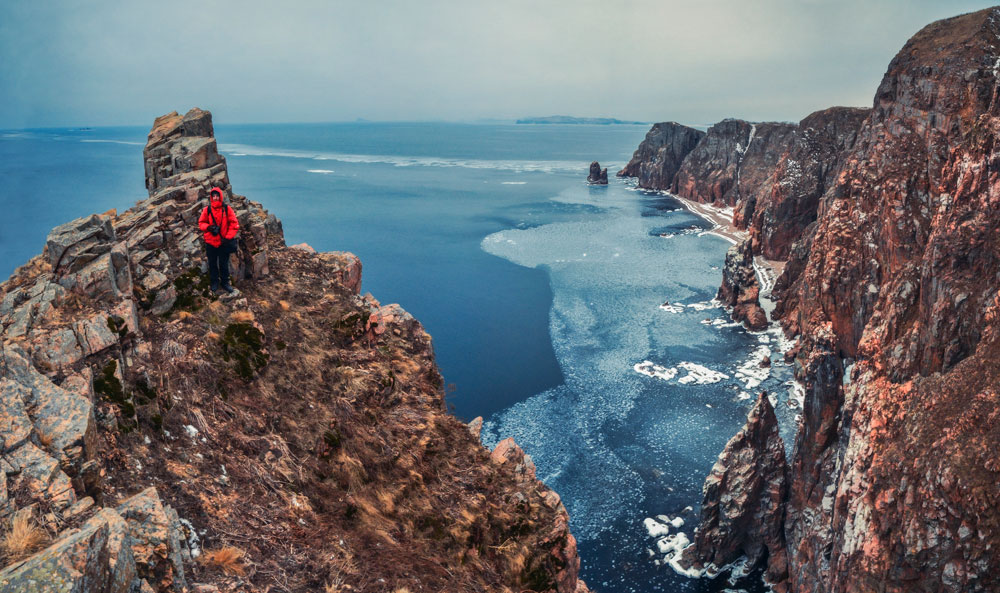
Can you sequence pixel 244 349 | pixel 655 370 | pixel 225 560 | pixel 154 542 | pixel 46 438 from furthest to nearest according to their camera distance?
pixel 655 370 < pixel 244 349 < pixel 225 560 < pixel 46 438 < pixel 154 542

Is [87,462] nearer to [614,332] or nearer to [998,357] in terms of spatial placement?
[998,357]

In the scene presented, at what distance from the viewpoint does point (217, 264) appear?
603 inches

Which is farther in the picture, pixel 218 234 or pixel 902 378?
pixel 902 378

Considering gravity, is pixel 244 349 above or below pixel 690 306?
above

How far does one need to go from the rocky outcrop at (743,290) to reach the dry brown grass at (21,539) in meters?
62.0

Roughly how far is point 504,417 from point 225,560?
118ft

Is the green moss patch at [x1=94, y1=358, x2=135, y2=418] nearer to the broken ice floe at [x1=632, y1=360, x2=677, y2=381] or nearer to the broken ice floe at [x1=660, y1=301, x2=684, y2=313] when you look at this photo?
the broken ice floe at [x1=632, y1=360, x2=677, y2=381]

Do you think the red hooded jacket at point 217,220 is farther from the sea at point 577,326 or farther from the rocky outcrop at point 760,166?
the rocky outcrop at point 760,166

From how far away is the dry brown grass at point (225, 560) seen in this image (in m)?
8.74

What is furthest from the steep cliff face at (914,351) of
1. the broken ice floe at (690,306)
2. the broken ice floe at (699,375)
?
the broken ice floe at (690,306)

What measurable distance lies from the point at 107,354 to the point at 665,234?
342 ft

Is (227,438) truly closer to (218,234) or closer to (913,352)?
(218,234)

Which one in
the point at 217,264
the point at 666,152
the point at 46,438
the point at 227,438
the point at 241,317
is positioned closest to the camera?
the point at 46,438

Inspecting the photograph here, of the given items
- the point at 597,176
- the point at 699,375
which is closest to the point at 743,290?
the point at 699,375
